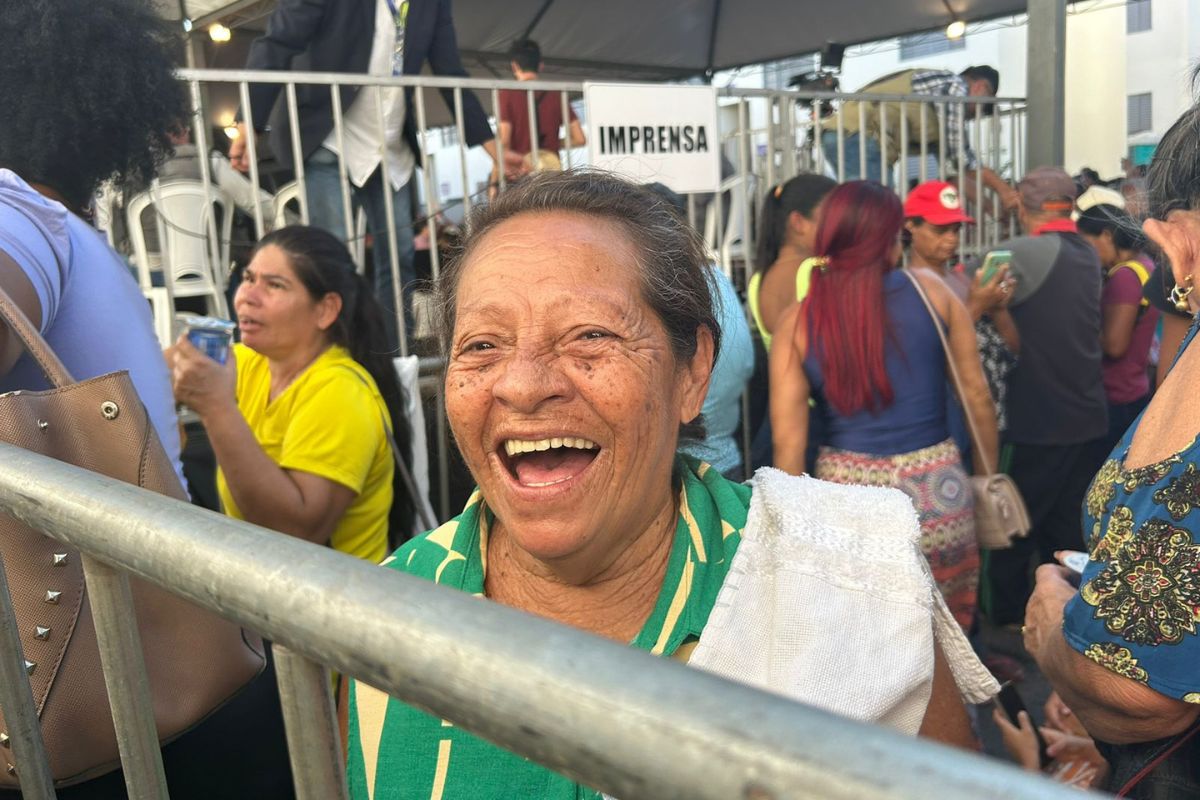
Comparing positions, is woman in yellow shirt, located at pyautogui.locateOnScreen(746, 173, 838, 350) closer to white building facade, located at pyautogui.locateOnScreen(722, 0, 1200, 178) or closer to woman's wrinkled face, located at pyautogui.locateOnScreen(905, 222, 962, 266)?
woman's wrinkled face, located at pyautogui.locateOnScreen(905, 222, 962, 266)

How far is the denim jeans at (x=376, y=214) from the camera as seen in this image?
4527 millimetres

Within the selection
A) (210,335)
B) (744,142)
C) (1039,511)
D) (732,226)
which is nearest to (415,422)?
(210,335)

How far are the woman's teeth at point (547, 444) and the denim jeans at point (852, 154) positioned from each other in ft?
17.8

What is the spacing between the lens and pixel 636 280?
1.54 metres

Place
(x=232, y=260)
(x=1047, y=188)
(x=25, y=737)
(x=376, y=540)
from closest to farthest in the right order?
(x=25, y=737)
(x=376, y=540)
(x=1047, y=188)
(x=232, y=260)

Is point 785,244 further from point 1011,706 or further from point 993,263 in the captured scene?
point 1011,706

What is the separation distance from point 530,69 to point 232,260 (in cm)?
382

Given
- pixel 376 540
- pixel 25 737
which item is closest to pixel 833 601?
pixel 25 737

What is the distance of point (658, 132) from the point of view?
4734 millimetres

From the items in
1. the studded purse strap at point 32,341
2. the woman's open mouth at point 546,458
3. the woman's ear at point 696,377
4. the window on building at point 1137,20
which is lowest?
the woman's open mouth at point 546,458

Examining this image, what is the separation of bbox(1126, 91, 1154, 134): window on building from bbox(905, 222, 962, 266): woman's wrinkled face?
25925 mm

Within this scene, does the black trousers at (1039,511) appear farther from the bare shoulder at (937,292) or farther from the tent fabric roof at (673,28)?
the tent fabric roof at (673,28)

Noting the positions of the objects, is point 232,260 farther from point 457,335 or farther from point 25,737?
point 25,737

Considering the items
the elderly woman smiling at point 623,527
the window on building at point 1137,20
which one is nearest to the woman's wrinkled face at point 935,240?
the elderly woman smiling at point 623,527
